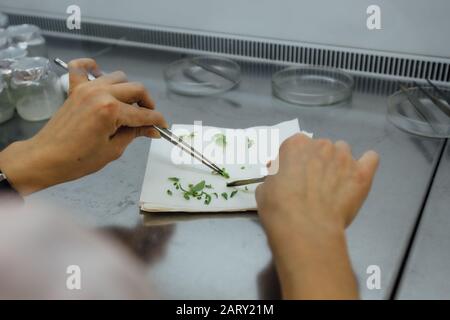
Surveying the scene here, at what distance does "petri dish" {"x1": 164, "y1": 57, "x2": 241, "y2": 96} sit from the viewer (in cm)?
137

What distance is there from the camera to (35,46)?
1.45 meters

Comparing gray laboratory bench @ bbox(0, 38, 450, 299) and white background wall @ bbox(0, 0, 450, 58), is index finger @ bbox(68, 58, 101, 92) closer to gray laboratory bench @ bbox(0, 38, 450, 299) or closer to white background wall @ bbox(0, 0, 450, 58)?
→ gray laboratory bench @ bbox(0, 38, 450, 299)

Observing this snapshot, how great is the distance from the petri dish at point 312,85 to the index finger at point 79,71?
0.47m

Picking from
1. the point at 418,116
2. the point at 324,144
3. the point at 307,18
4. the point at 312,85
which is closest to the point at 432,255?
the point at 324,144

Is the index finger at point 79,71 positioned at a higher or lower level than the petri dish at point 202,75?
higher

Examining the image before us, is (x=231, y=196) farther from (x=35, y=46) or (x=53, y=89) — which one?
(x=35, y=46)

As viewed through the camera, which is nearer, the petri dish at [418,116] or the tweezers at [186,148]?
the tweezers at [186,148]

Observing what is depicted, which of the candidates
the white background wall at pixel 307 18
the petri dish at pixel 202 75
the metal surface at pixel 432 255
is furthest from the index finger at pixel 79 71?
the metal surface at pixel 432 255

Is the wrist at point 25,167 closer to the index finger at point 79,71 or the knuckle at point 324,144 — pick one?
the index finger at point 79,71

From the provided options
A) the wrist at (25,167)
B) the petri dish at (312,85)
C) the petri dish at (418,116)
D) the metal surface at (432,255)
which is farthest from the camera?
the petri dish at (312,85)

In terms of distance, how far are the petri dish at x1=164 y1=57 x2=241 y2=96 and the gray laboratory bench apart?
0.03 metres

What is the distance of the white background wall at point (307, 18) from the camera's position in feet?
4.07

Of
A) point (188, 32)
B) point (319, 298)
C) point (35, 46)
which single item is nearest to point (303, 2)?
point (188, 32)

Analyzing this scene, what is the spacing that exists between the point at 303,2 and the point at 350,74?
0.23 m
